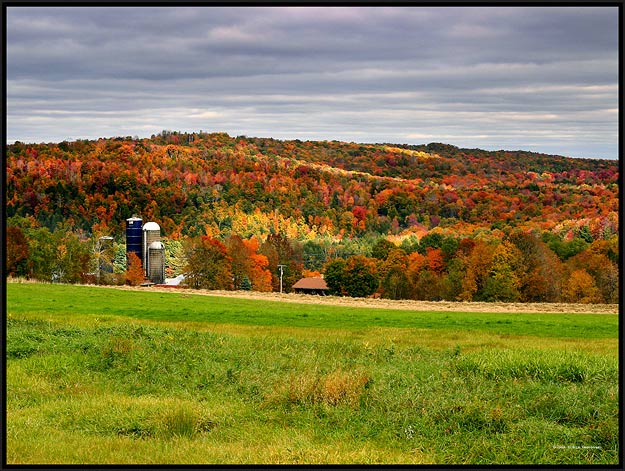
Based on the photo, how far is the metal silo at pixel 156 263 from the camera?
64.3 m

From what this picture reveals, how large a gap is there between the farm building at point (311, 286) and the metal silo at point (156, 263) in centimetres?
1114

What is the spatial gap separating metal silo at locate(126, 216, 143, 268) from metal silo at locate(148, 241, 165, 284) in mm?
924

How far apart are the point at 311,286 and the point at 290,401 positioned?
172 ft

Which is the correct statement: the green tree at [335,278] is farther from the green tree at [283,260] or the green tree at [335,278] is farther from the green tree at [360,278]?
the green tree at [283,260]

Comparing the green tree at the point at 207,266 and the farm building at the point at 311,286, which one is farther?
the farm building at the point at 311,286

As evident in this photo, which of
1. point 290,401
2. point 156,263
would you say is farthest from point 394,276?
point 290,401

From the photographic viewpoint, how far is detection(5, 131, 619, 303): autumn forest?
168 ft

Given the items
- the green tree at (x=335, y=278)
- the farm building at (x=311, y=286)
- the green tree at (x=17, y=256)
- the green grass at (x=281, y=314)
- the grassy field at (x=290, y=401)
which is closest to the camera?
the grassy field at (x=290, y=401)

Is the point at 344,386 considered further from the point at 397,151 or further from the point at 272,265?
the point at 397,151

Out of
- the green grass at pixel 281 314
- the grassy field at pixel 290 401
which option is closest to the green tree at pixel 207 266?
the green grass at pixel 281 314

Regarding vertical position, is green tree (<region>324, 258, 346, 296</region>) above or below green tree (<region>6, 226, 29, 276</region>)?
below

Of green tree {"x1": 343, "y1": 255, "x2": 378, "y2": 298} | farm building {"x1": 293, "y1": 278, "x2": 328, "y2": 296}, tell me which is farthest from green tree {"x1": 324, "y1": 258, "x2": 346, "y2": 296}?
farm building {"x1": 293, "y1": 278, "x2": 328, "y2": 296}

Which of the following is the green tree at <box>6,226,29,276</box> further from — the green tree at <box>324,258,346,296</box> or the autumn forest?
the green tree at <box>324,258,346,296</box>

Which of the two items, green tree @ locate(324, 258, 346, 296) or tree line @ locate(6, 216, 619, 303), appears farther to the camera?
green tree @ locate(324, 258, 346, 296)
